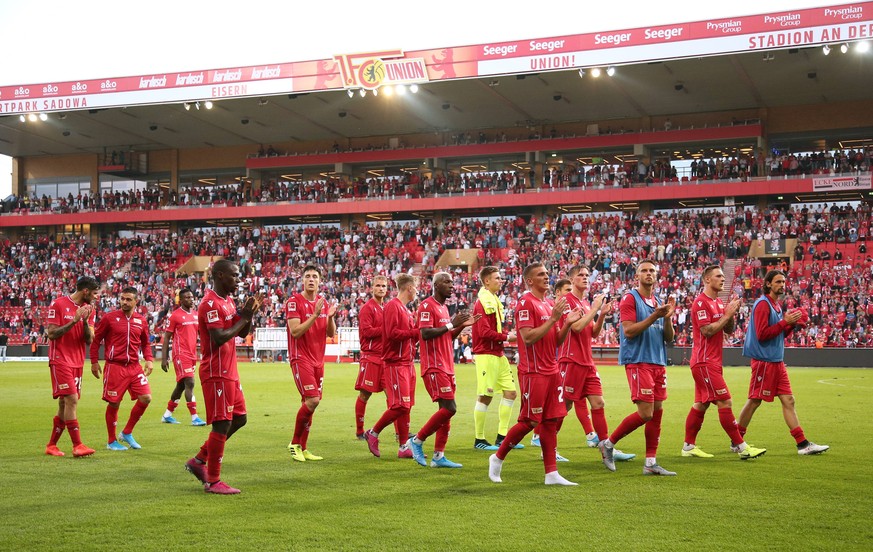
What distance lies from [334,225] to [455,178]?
8450 mm

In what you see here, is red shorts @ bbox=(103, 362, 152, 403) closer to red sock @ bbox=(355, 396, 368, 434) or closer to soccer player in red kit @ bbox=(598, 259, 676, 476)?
red sock @ bbox=(355, 396, 368, 434)

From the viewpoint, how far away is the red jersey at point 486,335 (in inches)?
437

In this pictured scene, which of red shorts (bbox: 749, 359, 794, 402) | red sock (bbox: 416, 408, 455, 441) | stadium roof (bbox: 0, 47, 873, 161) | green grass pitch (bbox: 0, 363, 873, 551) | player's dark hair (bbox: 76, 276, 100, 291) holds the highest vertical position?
stadium roof (bbox: 0, 47, 873, 161)

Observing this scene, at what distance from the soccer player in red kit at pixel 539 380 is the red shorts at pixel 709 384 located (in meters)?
2.60

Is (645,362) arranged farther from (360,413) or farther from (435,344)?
(360,413)

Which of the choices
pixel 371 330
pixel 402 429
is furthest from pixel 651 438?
pixel 371 330

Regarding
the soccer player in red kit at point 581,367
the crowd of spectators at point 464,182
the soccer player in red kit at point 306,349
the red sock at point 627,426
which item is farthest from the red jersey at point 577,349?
the crowd of spectators at point 464,182

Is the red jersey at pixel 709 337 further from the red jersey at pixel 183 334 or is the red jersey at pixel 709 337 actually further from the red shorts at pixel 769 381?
the red jersey at pixel 183 334

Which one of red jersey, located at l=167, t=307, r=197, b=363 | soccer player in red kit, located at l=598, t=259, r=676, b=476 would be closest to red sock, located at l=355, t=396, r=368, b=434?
soccer player in red kit, located at l=598, t=259, r=676, b=476

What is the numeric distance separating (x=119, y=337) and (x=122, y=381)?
62 cm

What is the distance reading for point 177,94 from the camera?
46438 mm

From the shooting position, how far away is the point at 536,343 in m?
8.97

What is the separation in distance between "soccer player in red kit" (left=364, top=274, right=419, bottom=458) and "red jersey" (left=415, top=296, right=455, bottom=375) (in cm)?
38

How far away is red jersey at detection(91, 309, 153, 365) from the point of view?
12.3 m
